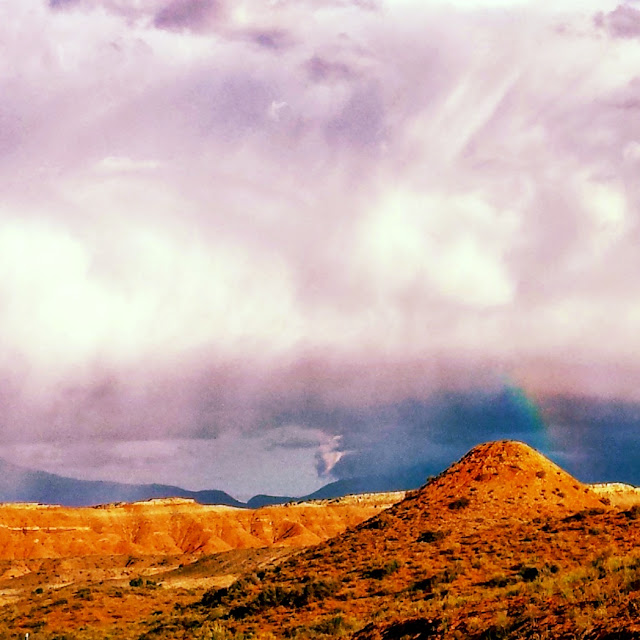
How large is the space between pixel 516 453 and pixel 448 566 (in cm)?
2333

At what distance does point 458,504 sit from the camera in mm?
54188

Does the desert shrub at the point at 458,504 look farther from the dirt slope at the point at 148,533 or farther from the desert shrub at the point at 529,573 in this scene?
the dirt slope at the point at 148,533

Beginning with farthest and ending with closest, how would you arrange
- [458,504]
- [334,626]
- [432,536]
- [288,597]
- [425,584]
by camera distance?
[458,504] < [432,536] < [288,597] < [425,584] < [334,626]

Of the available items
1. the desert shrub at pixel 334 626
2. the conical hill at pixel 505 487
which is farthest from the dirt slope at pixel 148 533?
the desert shrub at pixel 334 626

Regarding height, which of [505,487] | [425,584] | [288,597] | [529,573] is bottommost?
[288,597]

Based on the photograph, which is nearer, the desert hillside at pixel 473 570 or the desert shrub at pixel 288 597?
the desert hillside at pixel 473 570

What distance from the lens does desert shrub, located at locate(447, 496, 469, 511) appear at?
53.8m

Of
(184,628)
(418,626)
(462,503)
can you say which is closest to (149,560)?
(462,503)

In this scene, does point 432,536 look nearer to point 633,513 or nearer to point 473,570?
point 473,570

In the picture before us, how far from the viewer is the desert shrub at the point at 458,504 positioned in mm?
53772

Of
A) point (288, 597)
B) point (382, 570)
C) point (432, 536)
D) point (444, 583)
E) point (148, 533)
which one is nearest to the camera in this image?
point (444, 583)

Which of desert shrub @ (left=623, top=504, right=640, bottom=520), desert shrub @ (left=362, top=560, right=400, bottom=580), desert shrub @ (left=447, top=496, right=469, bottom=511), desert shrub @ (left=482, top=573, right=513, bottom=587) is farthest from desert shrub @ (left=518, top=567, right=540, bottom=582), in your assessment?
desert shrub @ (left=447, top=496, right=469, bottom=511)

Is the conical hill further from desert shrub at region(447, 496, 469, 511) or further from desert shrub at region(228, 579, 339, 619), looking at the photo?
desert shrub at region(228, 579, 339, 619)

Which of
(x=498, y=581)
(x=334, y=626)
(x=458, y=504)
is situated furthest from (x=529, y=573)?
(x=458, y=504)
